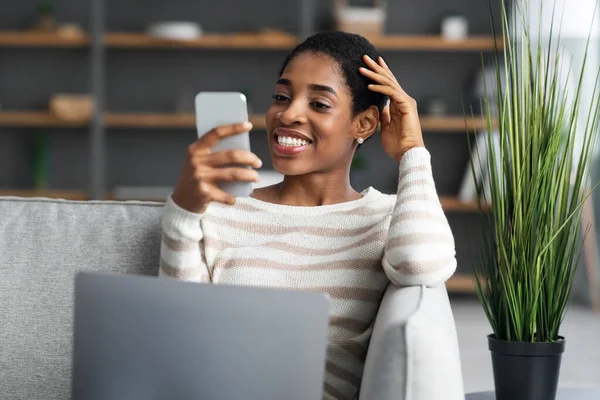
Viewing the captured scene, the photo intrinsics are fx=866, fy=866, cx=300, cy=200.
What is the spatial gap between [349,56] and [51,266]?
720 millimetres

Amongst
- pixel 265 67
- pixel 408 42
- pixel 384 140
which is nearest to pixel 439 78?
pixel 408 42

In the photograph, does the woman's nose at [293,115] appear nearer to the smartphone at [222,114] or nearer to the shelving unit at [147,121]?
the smartphone at [222,114]

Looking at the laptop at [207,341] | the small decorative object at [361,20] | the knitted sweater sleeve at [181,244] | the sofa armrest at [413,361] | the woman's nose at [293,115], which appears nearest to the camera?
the laptop at [207,341]

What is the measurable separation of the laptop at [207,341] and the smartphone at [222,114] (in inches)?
12.7

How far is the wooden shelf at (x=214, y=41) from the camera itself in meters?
4.94

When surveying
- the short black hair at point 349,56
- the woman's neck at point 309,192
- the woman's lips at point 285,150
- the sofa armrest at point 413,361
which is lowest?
the sofa armrest at point 413,361

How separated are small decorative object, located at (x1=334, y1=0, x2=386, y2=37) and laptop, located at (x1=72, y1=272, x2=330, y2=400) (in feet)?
13.3

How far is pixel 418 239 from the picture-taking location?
1.42 meters

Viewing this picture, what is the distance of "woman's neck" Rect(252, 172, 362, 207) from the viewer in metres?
1.64

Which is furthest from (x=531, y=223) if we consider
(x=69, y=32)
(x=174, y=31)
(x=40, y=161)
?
(x=40, y=161)

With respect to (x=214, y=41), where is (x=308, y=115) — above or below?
below

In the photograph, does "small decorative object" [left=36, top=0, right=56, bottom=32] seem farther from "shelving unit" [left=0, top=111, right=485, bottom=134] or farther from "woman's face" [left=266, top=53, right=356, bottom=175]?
"woman's face" [left=266, top=53, right=356, bottom=175]

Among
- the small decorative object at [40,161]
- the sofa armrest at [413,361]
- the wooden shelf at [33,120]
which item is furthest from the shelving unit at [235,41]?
the sofa armrest at [413,361]

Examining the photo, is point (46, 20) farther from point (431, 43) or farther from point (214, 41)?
point (431, 43)
